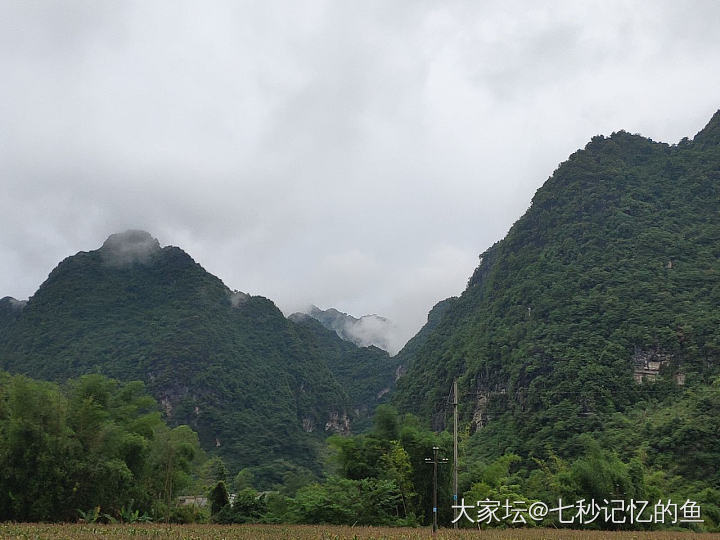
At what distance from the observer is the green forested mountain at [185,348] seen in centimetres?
7362

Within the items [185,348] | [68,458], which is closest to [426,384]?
[185,348]

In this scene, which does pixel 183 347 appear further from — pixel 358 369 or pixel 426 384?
pixel 358 369

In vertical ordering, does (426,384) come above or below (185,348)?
below

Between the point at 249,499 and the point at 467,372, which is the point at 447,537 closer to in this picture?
the point at 249,499

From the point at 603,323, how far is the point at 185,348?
56328 millimetres

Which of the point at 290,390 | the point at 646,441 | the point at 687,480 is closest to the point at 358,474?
the point at 687,480

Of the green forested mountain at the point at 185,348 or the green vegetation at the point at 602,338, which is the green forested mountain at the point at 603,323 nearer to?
the green vegetation at the point at 602,338

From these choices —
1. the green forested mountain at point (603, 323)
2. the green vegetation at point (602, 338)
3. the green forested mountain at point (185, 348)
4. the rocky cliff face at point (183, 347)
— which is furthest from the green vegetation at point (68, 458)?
the rocky cliff face at point (183, 347)

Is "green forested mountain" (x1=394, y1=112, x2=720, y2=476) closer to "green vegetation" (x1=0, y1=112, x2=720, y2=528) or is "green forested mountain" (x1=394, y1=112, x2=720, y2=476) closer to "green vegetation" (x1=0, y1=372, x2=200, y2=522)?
"green vegetation" (x1=0, y1=112, x2=720, y2=528)

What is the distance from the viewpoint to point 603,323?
173 feet

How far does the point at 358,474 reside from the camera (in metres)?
20.4

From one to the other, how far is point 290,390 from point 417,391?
88.7ft

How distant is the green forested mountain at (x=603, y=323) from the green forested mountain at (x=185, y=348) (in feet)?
67.8

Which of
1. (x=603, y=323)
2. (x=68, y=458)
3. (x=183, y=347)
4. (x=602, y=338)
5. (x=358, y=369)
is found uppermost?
(x=358, y=369)
